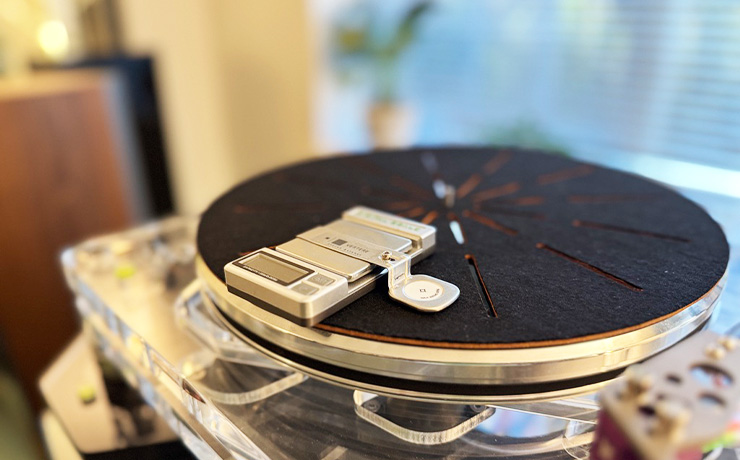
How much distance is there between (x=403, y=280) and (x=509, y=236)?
23 cm

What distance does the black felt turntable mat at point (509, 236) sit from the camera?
61 centimetres

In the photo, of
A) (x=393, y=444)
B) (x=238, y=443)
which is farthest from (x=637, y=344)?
(x=238, y=443)

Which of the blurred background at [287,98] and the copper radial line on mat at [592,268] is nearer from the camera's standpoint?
the copper radial line on mat at [592,268]

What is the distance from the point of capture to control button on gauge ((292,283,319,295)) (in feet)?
1.97

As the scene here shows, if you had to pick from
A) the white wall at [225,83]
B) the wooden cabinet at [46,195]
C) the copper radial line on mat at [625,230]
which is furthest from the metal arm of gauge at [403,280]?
the white wall at [225,83]

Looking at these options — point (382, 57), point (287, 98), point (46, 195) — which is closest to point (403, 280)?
point (46, 195)

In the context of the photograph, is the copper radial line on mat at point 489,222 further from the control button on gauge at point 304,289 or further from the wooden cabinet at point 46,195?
the wooden cabinet at point 46,195

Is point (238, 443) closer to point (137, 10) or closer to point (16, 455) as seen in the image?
point (16, 455)

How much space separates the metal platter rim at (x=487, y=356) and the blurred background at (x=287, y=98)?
2.48ft

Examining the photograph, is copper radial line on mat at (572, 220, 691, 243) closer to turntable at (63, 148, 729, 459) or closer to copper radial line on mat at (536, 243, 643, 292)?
turntable at (63, 148, 729, 459)

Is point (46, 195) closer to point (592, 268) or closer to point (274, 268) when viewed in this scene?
point (274, 268)

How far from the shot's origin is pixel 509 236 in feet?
2.71

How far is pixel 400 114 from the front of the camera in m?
2.29

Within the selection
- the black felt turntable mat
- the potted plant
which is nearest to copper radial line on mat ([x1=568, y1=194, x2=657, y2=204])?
the black felt turntable mat
